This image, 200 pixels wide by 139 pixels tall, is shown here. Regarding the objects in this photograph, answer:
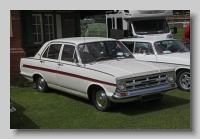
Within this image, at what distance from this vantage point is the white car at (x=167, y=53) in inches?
319

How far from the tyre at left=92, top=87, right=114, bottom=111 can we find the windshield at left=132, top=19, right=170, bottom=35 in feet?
24.4

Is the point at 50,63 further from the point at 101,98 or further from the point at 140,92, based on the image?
the point at 140,92

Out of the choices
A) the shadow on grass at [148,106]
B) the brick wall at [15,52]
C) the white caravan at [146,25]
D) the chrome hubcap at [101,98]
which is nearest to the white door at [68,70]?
the chrome hubcap at [101,98]

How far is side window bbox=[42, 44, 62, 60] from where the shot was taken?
7760mm

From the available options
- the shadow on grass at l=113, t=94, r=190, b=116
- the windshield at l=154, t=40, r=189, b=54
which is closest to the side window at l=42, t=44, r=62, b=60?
the shadow on grass at l=113, t=94, r=190, b=116

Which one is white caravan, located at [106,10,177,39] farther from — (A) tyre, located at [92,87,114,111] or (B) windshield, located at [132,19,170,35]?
(A) tyre, located at [92,87,114,111]

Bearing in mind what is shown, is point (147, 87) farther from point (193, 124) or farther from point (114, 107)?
point (193, 124)

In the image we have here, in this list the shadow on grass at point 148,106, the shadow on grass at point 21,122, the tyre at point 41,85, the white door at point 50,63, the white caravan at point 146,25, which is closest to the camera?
the shadow on grass at point 21,122

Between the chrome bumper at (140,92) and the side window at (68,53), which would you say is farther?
the side window at (68,53)

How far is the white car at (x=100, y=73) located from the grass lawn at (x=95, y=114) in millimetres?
328

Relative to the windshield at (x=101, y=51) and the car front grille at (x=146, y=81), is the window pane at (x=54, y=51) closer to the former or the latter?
the windshield at (x=101, y=51)

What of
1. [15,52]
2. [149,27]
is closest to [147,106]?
[15,52]

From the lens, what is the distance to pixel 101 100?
21.1ft

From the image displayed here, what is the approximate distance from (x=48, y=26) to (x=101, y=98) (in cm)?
641
